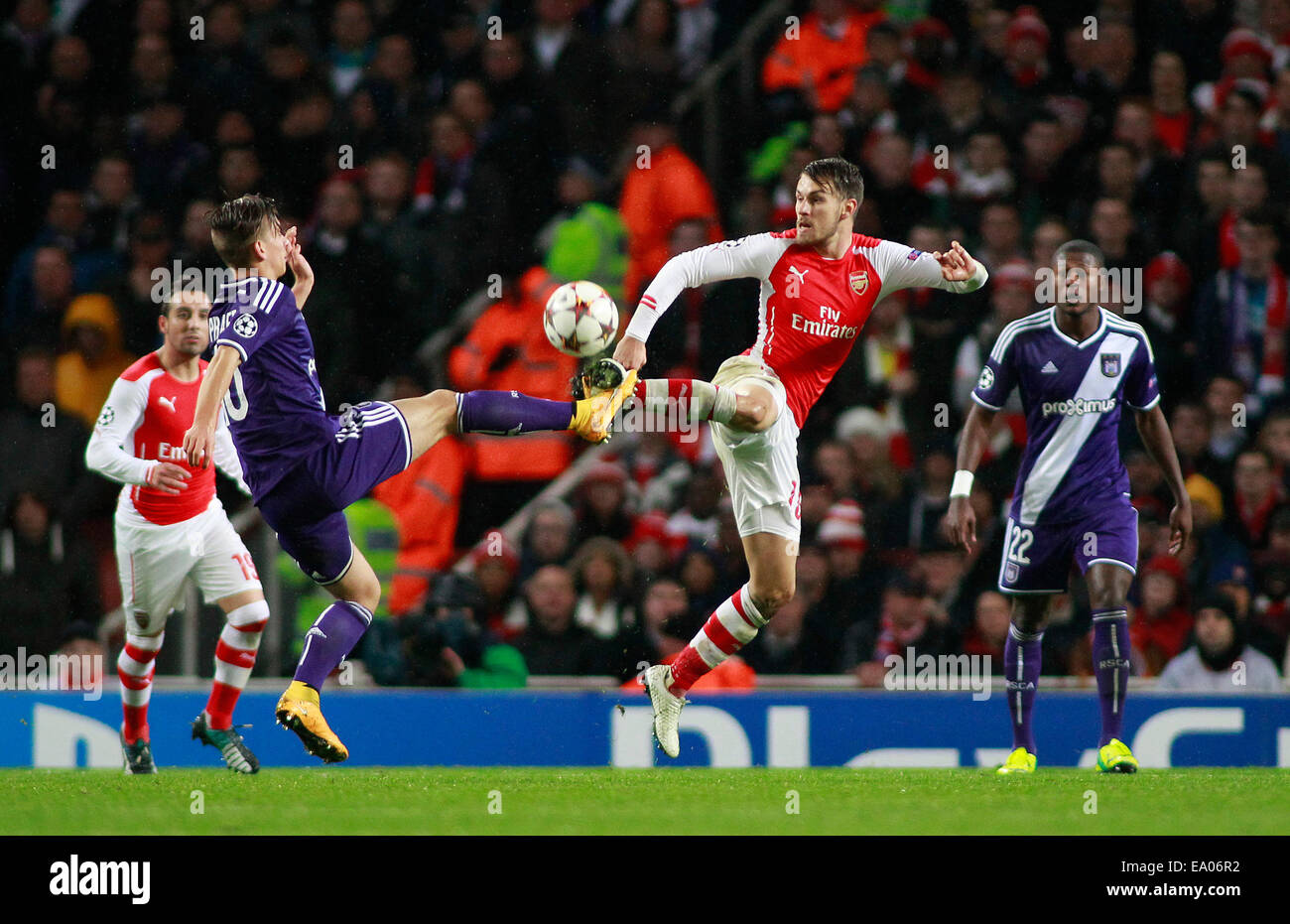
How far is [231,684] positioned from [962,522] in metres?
3.35

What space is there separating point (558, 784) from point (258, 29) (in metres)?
7.06

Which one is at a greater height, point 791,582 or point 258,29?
point 258,29

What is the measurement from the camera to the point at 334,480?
6.35 meters

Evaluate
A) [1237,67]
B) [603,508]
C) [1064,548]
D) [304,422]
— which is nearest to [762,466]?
[1064,548]

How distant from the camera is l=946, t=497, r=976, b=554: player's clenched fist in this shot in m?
7.46

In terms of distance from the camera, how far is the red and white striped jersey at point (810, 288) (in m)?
7.19

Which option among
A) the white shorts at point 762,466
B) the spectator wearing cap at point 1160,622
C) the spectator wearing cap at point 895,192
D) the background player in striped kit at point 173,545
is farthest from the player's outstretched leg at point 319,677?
the spectator wearing cap at point 895,192

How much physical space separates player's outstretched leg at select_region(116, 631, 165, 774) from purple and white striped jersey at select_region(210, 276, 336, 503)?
177 cm

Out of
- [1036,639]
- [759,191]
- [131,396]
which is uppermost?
[759,191]

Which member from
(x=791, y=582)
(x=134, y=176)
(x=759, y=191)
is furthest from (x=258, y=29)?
(x=791, y=582)

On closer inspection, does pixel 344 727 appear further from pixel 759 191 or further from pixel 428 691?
pixel 759 191

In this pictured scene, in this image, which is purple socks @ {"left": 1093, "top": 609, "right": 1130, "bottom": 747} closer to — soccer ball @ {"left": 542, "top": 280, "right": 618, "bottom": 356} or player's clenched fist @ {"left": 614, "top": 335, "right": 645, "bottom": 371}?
player's clenched fist @ {"left": 614, "top": 335, "right": 645, "bottom": 371}

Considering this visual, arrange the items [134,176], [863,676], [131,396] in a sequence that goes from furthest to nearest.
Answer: [134,176], [863,676], [131,396]

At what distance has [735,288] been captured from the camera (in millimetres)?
10094
